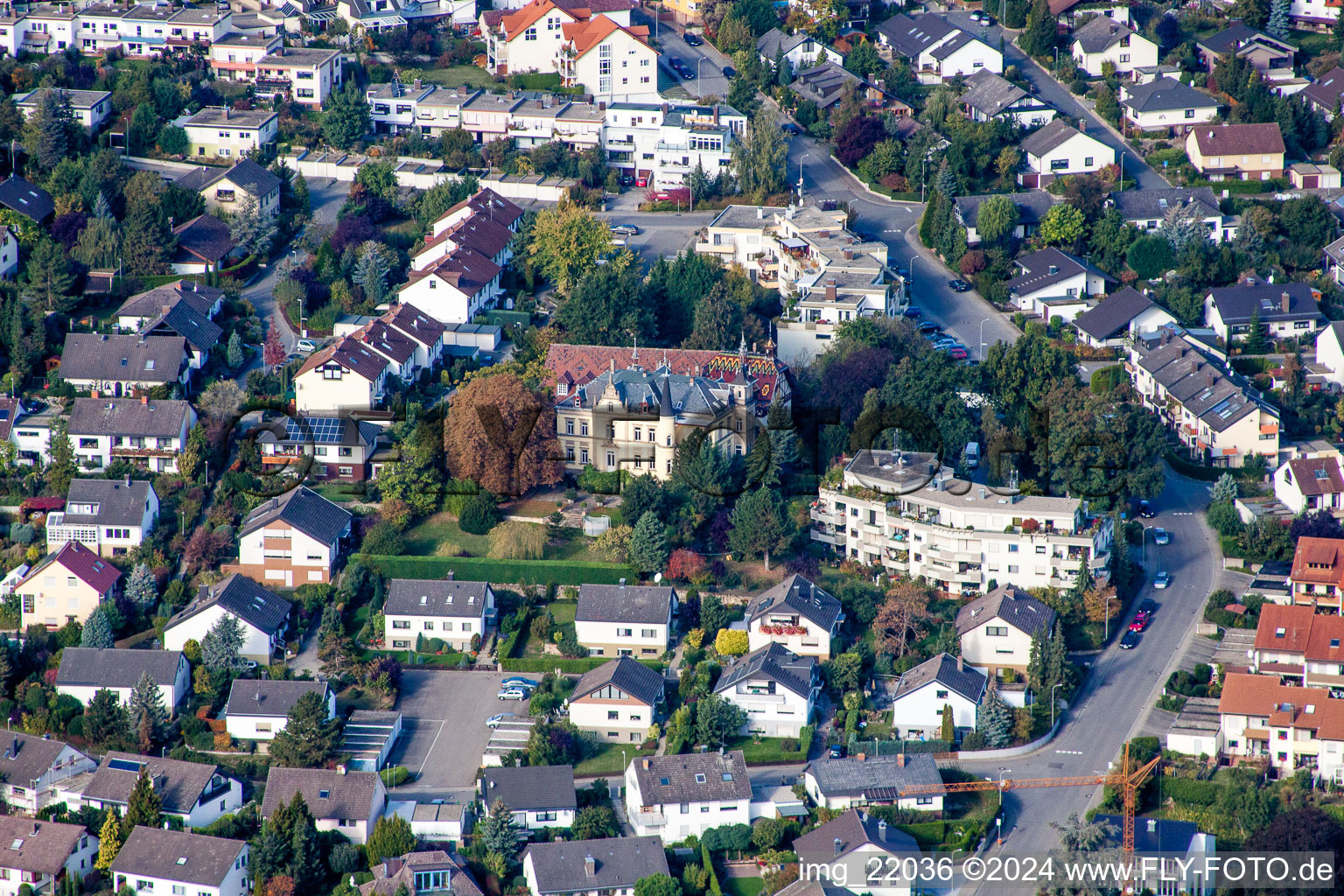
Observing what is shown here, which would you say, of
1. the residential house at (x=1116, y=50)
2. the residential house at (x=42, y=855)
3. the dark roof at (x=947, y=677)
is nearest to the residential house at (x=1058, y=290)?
the residential house at (x=1116, y=50)

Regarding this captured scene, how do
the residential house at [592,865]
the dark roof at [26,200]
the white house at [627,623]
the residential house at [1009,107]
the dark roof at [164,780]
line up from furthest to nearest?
the residential house at [1009,107] → the dark roof at [26,200] → the white house at [627,623] → the dark roof at [164,780] → the residential house at [592,865]

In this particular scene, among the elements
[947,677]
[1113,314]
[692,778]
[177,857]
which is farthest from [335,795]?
[1113,314]

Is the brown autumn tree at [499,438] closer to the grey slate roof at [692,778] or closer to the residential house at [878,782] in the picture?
the grey slate roof at [692,778]

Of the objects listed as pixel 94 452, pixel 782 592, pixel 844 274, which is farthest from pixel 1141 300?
pixel 94 452

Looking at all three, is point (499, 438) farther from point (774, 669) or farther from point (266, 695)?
point (774, 669)

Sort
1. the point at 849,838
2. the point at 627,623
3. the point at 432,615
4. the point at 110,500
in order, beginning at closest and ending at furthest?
the point at 849,838
the point at 627,623
the point at 432,615
the point at 110,500

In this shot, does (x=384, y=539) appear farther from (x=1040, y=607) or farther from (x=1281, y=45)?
(x=1281, y=45)

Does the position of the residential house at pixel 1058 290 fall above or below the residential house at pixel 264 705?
above
